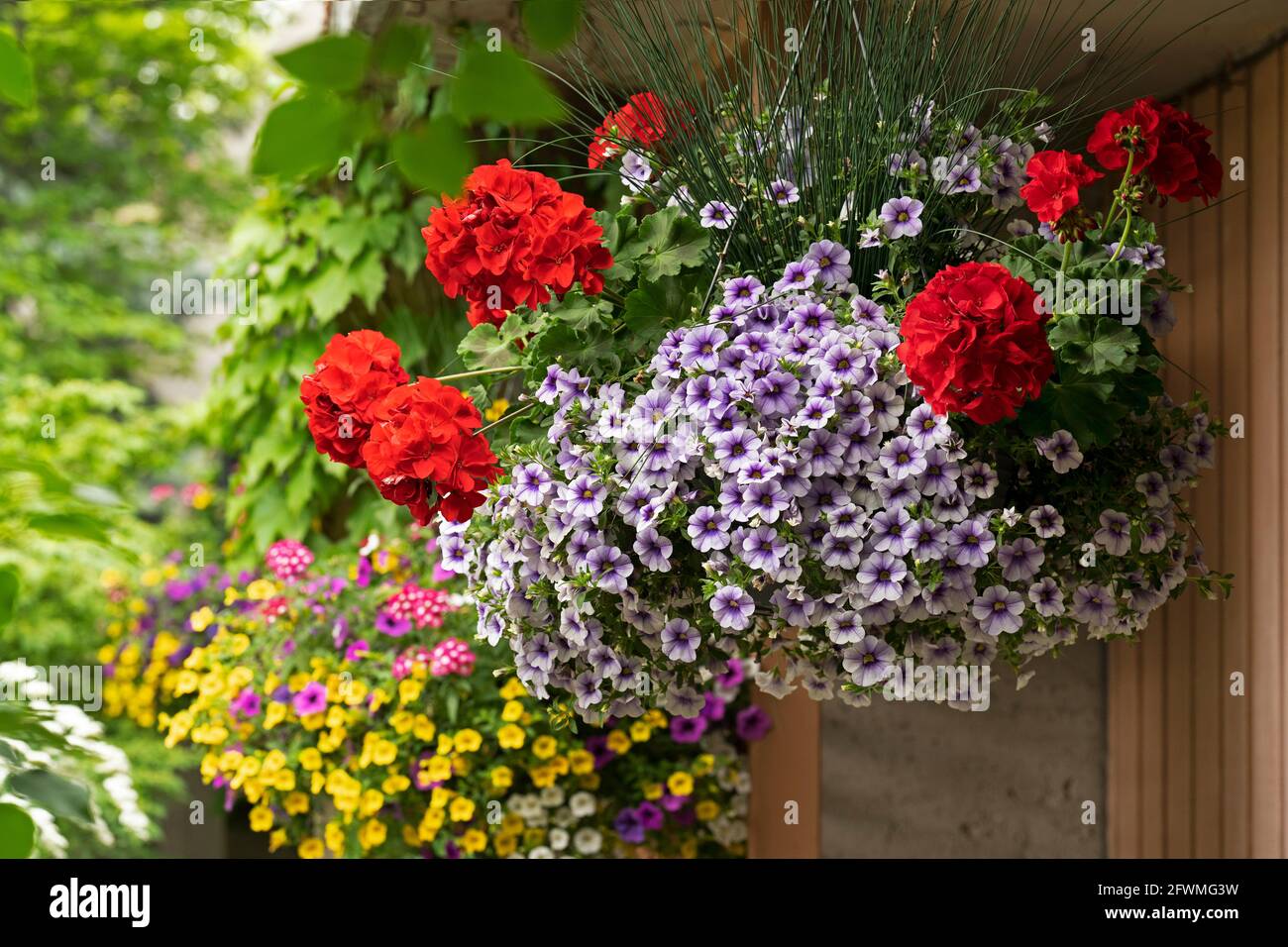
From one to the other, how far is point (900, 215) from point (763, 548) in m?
0.38

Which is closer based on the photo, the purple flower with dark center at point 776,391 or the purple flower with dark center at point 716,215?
the purple flower with dark center at point 776,391

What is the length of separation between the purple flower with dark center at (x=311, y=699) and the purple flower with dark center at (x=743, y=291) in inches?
48.2

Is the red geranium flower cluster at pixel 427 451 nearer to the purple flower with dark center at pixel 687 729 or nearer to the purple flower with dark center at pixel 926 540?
the purple flower with dark center at pixel 926 540

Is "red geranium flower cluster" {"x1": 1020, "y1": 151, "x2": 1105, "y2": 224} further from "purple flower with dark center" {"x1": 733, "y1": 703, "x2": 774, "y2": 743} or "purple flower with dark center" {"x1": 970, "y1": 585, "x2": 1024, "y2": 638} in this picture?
"purple flower with dark center" {"x1": 733, "y1": 703, "x2": 774, "y2": 743}

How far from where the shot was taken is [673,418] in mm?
1062

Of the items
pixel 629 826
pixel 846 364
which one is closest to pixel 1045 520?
pixel 846 364

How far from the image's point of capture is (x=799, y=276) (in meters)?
1.09

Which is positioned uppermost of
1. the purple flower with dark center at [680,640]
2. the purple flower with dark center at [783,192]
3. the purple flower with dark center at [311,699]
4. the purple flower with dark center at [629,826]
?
the purple flower with dark center at [783,192]

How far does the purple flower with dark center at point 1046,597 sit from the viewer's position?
3.40 ft

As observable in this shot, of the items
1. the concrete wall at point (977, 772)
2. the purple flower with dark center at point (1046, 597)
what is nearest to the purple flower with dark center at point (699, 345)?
the purple flower with dark center at point (1046, 597)

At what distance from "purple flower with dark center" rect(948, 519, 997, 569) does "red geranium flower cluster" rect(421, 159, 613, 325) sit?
44 centimetres

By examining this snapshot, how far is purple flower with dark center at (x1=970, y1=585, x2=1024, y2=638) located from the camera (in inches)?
40.1

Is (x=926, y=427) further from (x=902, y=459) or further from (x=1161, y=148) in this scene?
(x=1161, y=148)
